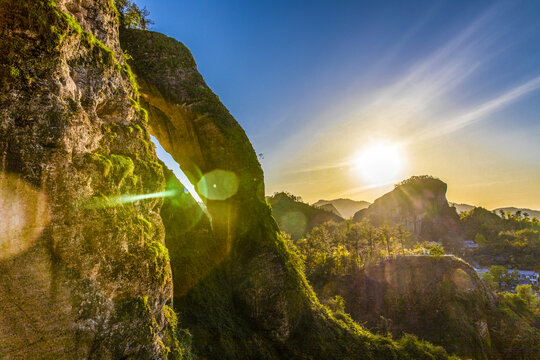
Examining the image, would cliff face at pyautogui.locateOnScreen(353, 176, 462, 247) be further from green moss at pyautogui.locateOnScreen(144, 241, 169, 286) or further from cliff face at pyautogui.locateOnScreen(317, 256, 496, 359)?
green moss at pyautogui.locateOnScreen(144, 241, 169, 286)

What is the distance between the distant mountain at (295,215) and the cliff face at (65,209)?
95329mm

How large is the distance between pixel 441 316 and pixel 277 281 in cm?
3294

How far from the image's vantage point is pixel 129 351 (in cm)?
730

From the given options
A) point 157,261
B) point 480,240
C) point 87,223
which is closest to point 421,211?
point 480,240

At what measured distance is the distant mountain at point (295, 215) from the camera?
10506 centimetres

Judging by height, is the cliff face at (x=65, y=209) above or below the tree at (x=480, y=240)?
above

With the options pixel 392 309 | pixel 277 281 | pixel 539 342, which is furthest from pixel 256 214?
pixel 539 342

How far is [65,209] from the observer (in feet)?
21.0

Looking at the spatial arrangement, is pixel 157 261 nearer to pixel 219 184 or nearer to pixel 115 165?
pixel 115 165

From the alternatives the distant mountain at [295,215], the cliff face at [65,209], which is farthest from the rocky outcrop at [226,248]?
the distant mountain at [295,215]

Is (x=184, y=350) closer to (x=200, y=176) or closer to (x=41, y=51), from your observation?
(x=41, y=51)

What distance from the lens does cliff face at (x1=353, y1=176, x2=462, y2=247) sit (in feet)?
376

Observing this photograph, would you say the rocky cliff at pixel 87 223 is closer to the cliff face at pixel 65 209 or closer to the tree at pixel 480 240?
the cliff face at pixel 65 209

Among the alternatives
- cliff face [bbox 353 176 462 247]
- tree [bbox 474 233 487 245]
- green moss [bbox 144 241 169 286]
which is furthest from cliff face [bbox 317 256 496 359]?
cliff face [bbox 353 176 462 247]
